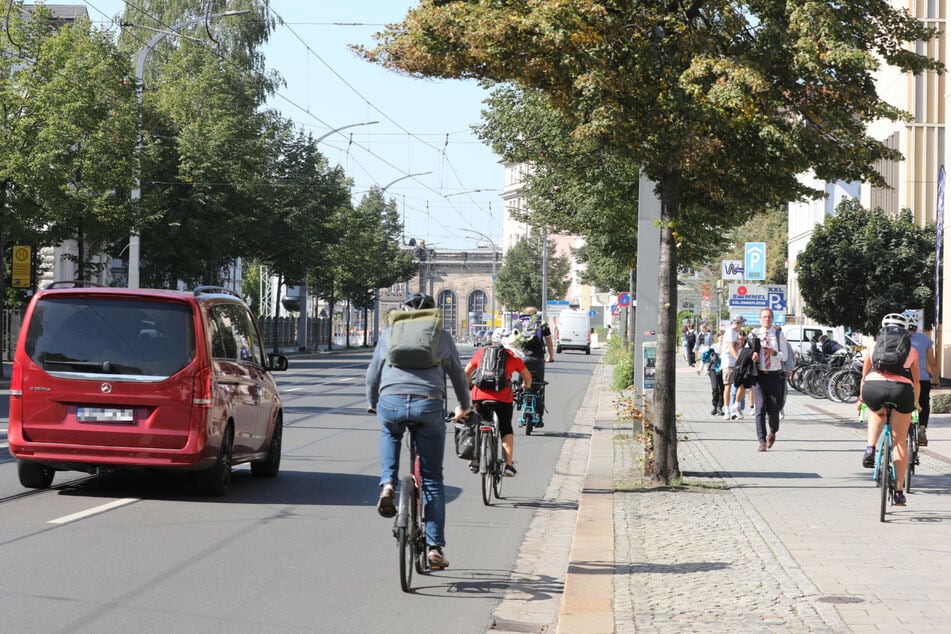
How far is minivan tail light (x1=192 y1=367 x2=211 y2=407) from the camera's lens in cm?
1068

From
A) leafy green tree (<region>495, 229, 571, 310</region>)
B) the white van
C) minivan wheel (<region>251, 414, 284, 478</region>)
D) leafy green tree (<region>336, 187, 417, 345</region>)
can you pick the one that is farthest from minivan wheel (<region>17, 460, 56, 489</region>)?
leafy green tree (<region>495, 229, 571, 310</region>)

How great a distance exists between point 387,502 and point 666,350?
5.53m

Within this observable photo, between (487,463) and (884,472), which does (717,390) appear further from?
(884,472)

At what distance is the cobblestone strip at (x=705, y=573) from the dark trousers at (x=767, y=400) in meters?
5.13

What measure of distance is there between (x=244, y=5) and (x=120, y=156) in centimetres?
2199

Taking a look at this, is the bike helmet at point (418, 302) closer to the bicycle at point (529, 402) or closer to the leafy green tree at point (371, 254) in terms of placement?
the bicycle at point (529, 402)

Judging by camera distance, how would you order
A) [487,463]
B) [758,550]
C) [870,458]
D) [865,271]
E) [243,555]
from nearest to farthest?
[243,555] < [758,550] < [870,458] < [487,463] < [865,271]

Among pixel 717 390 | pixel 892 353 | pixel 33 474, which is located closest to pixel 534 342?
pixel 717 390

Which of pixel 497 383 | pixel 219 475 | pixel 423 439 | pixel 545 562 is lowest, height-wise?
pixel 545 562

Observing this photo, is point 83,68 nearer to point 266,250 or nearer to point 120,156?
point 120,156

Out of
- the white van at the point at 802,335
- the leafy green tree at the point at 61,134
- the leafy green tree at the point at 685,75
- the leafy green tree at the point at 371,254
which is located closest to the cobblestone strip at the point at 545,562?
the leafy green tree at the point at 685,75

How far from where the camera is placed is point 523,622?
691 cm

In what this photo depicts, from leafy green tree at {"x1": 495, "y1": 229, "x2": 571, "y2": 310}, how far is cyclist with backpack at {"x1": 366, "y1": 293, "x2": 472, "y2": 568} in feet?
335

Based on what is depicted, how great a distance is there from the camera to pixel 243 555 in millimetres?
8453
